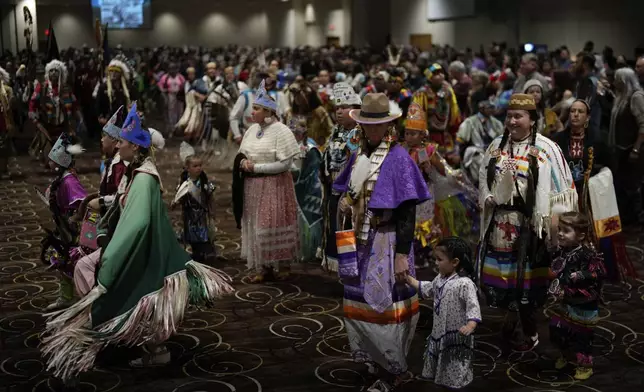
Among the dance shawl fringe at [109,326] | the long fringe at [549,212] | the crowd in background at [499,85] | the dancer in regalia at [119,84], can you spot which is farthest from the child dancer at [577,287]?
the dancer in regalia at [119,84]

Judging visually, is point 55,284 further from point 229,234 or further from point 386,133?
point 386,133

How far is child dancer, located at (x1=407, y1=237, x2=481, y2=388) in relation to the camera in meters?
3.88

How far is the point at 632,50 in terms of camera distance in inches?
695

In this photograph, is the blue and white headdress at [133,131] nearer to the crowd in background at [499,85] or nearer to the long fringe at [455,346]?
the long fringe at [455,346]

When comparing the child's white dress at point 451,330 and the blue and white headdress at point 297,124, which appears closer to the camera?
the child's white dress at point 451,330

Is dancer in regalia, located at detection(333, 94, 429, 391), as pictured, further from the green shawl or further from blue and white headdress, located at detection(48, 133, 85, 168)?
blue and white headdress, located at detection(48, 133, 85, 168)

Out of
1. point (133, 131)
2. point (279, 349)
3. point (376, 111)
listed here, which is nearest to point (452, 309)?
point (376, 111)

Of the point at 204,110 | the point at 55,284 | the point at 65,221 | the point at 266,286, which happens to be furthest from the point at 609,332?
the point at 204,110

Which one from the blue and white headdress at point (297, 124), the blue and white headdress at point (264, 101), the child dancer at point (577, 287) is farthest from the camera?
the blue and white headdress at point (297, 124)

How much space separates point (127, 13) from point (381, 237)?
31939 mm

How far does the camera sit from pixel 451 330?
392 cm

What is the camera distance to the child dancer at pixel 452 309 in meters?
3.88

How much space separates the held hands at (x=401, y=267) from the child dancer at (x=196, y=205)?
2.89 m

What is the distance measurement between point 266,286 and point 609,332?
2.47 meters
